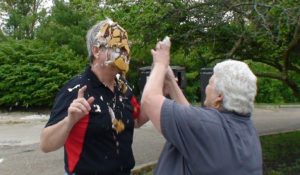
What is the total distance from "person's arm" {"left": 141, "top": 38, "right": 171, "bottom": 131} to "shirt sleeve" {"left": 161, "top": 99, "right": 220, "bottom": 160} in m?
0.05

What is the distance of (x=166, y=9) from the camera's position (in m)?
6.46

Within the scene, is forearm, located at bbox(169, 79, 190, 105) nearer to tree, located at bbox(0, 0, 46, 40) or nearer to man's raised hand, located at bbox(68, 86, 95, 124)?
man's raised hand, located at bbox(68, 86, 95, 124)

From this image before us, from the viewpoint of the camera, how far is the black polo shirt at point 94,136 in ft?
9.43

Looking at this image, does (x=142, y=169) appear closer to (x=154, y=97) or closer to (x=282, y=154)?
(x=282, y=154)

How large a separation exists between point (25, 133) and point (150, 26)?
652 cm

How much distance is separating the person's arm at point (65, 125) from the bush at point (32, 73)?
40.8 feet

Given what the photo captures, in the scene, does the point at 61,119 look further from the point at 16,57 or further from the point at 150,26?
the point at 16,57

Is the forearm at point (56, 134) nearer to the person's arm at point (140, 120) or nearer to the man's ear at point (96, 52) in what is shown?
the man's ear at point (96, 52)

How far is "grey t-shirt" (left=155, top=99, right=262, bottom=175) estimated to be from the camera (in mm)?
2418

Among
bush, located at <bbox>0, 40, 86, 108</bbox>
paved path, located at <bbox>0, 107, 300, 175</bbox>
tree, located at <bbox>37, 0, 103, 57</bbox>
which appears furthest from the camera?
tree, located at <bbox>37, 0, 103, 57</bbox>

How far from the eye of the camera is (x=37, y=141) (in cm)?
1093

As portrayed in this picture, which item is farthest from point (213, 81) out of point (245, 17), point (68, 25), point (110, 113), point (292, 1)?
point (68, 25)

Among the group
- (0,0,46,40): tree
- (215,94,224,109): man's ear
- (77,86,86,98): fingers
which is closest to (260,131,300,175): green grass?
(215,94,224,109): man's ear

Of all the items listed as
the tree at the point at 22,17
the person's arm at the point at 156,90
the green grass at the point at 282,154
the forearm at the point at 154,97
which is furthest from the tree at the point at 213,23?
the tree at the point at 22,17
